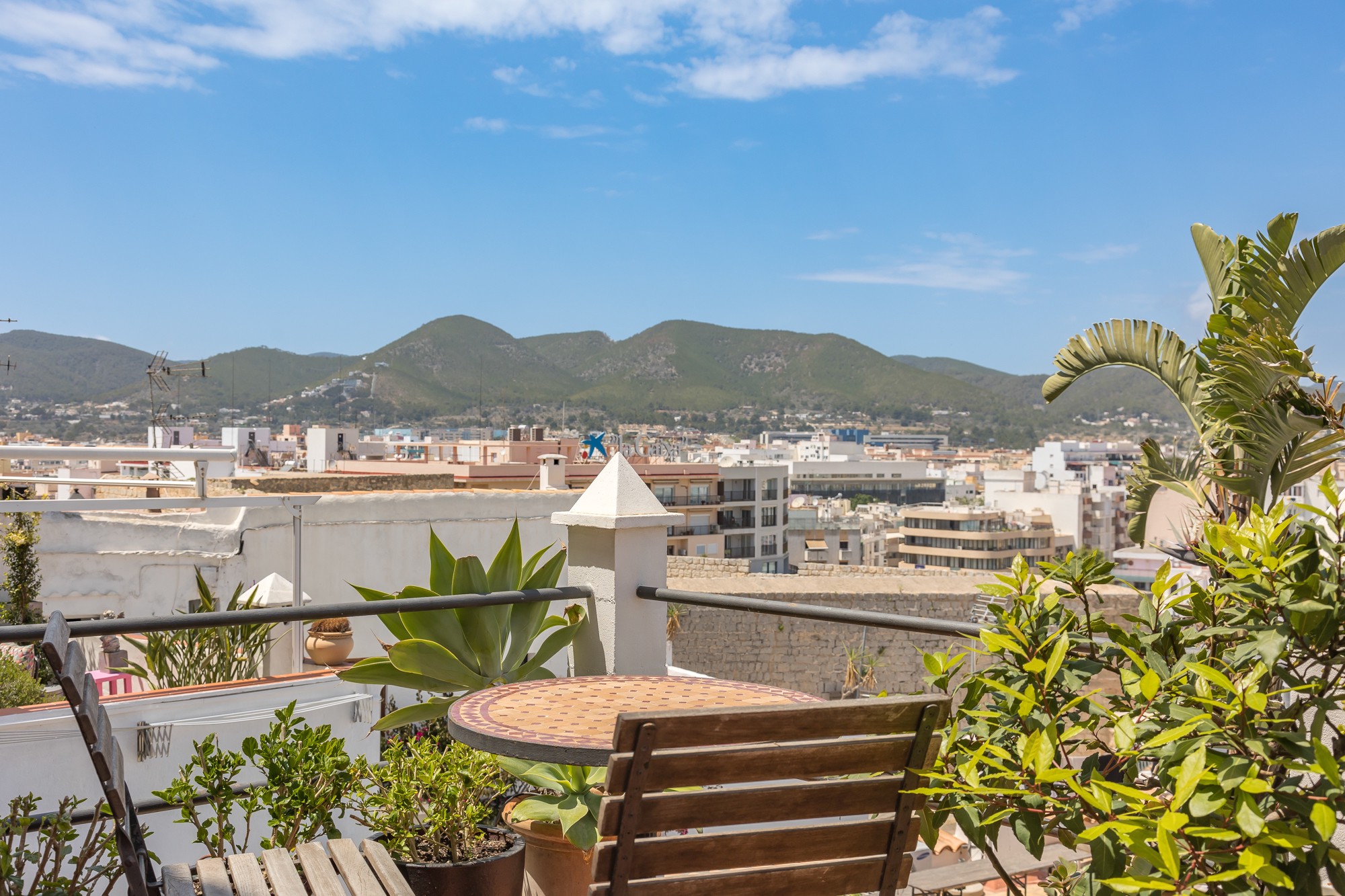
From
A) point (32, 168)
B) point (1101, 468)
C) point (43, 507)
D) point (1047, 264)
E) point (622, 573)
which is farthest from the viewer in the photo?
point (1047, 264)

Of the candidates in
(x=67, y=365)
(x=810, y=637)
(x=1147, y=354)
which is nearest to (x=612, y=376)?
(x=67, y=365)

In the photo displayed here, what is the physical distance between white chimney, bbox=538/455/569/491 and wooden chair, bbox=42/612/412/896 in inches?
561

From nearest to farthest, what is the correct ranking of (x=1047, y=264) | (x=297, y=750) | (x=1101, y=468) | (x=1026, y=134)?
1. (x=297, y=750)
2. (x=1101, y=468)
3. (x=1026, y=134)
4. (x=1047, y=264)

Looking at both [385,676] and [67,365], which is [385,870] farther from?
[67,365]

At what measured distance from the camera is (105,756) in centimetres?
129

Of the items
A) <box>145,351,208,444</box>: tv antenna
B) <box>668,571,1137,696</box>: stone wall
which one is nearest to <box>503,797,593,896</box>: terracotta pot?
<box>668,571,1137,696</box>: stone wall

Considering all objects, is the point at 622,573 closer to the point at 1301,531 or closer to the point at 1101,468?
the point at 1301,531

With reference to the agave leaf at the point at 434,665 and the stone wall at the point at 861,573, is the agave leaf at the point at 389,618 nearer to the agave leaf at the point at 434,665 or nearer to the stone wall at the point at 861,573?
the agave leaf at the point at 434,665

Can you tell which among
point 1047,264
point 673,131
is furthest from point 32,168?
point 1047,264

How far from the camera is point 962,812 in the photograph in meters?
1.26

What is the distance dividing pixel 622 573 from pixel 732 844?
5.64 feet

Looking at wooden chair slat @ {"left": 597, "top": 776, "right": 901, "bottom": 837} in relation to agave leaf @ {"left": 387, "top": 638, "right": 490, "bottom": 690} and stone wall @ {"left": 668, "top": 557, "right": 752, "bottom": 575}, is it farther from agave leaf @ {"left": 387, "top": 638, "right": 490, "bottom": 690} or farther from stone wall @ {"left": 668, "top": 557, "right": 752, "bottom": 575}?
stone wall @ {"left": 668, "top": 557, "right": 752, "bottom": 575}

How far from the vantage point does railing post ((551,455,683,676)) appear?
116 inches

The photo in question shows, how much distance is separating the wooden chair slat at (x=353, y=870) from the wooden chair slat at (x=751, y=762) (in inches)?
20.1
